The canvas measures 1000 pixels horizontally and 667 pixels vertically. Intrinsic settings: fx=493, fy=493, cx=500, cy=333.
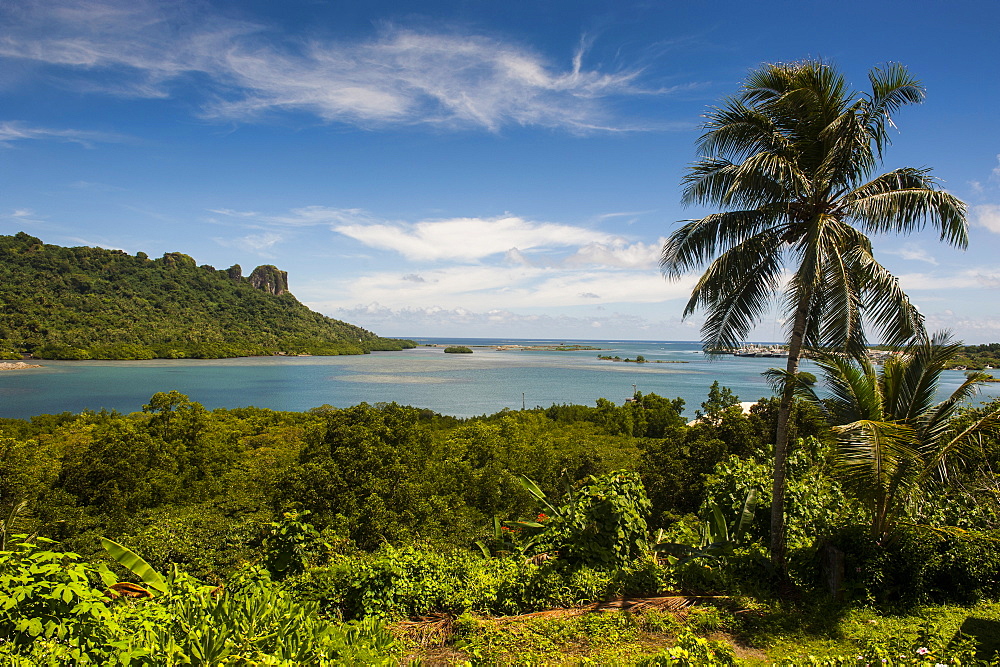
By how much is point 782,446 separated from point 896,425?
1.31m

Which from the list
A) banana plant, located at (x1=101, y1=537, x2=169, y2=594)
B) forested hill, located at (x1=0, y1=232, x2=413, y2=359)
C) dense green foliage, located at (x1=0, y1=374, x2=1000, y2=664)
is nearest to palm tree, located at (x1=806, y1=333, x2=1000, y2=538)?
dense green foliage, located at (x1=0, y1=374, x2=1000, y2=664)

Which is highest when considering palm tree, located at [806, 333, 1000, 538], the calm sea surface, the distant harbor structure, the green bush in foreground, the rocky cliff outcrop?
the rocky cliff outcrop

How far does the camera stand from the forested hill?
72750mm

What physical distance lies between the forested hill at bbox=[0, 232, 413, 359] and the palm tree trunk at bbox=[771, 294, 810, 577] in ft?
290

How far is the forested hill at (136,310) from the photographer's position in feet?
239

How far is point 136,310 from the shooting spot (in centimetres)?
8875

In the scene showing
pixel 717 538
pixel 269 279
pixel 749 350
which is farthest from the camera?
pixel 269 279

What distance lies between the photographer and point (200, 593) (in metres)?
3.04

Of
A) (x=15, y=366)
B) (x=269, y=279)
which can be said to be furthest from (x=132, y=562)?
(x=269, y=279)

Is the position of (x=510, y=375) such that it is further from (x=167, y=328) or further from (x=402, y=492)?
(x=402, y=492)

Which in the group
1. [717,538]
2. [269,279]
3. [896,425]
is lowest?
[717,538]

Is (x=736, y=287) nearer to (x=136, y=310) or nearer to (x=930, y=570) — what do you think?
(x=930, y=570)

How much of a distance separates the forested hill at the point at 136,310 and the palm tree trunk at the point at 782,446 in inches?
3476

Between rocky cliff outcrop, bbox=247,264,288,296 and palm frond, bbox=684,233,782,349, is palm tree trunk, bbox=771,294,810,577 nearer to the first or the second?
palm frond, bbox=684,233,782,349
